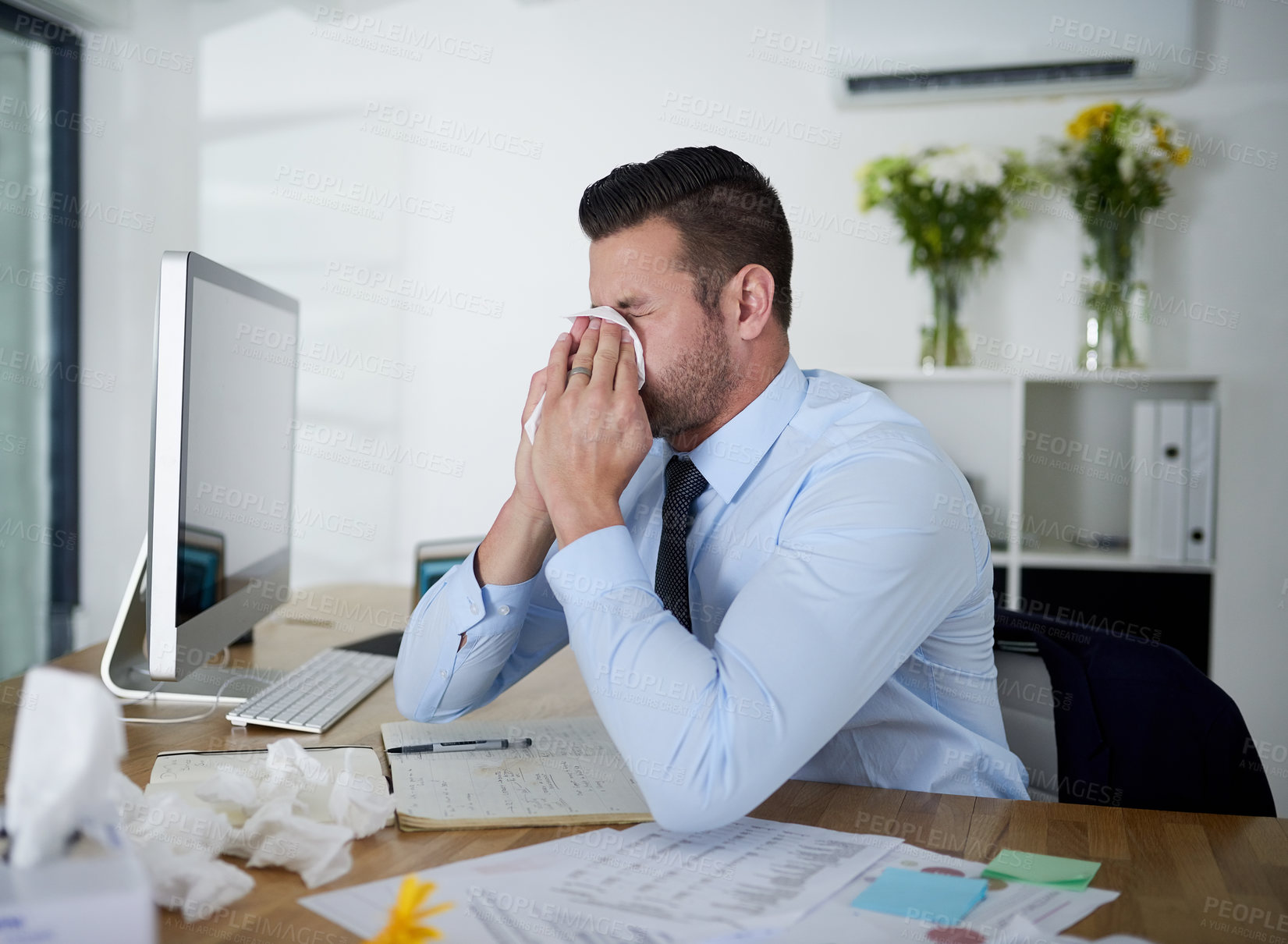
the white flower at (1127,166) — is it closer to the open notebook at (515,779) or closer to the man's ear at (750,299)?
the man's ear at (750,299)

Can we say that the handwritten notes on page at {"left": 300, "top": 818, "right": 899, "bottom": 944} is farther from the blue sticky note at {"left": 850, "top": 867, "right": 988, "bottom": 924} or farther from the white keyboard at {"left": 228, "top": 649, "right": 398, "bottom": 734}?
the white keyboard at {"left": 228, "top": 649, "right": 398, "bottom": 734}

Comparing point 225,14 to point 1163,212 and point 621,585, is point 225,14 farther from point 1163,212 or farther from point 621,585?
point 621,585

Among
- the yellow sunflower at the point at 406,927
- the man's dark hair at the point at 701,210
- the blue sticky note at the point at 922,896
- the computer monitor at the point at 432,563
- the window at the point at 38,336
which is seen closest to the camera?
the yellow sunflower at the point at 406,927

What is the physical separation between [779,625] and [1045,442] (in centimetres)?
225

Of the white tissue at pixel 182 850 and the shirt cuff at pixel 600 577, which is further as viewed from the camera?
the shirt cuff at pixel 600 577

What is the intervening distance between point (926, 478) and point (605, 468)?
1.13 ft

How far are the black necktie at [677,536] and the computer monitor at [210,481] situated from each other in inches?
22.1

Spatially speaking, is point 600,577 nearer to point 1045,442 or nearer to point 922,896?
point 922,896

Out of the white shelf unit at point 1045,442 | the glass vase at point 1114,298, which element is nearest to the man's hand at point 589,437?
the white shelf unit at point 1045,442

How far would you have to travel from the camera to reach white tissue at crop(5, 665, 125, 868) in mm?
546

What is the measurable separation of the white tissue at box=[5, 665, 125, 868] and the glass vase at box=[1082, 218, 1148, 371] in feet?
9.22

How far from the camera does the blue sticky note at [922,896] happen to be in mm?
763

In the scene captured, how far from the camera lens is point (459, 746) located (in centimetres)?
115

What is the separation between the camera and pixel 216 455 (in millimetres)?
1305
